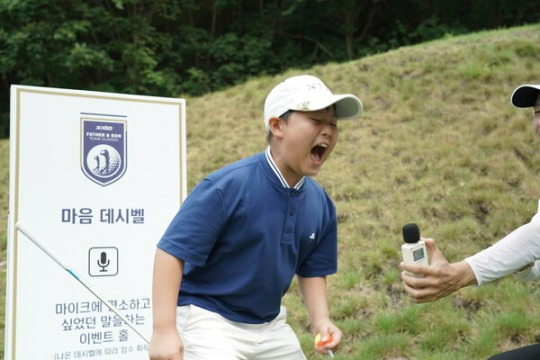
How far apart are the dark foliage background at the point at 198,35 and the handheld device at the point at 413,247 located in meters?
15.0

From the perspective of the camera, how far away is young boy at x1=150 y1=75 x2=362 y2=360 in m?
2.48

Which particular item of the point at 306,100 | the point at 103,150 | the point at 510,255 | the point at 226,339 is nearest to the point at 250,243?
the point at 226,339

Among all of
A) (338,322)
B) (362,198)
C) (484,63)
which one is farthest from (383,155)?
(338,322)

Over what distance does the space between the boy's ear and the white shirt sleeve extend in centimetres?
96

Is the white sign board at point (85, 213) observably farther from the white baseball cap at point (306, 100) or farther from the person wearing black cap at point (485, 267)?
the person wearing black cap at point (485, 267)

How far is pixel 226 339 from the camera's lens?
255 centimetres

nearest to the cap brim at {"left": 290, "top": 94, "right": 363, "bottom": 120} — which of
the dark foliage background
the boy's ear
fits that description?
the boy's ear

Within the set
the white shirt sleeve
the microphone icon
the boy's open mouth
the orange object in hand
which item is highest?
the boy's open mouth

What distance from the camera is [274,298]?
2.71 meters

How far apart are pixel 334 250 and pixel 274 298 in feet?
1.63

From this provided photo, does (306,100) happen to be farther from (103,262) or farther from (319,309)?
(103,262)

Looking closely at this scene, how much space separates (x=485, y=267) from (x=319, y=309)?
0.74 m

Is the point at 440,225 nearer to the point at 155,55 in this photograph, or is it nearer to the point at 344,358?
the point at 344,358

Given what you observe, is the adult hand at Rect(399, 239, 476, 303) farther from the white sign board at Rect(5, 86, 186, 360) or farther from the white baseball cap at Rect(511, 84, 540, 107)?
the white sign board at Rect(5, 86, 186, 360)
